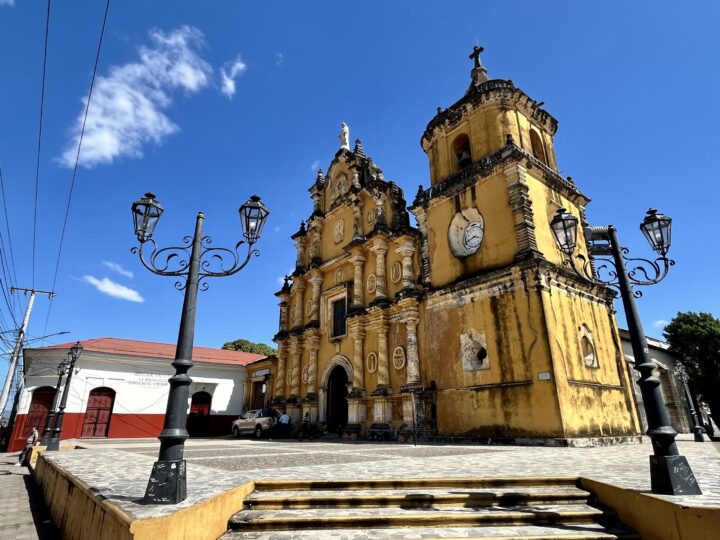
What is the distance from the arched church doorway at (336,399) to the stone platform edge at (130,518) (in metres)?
14.6

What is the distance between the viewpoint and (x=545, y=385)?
38.1 ft

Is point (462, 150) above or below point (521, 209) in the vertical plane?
above

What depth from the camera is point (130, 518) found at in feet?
10.7

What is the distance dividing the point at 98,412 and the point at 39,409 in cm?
284

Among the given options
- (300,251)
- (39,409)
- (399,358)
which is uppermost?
(300,251)

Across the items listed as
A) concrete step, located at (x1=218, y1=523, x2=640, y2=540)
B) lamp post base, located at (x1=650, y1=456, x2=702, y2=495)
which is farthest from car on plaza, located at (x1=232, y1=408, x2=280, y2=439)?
lamp post base, located at (x1=650, y1=456, x2=702, y2=495)

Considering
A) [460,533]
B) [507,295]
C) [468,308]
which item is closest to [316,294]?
[468,308]

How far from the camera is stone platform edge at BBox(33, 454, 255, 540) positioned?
323cm

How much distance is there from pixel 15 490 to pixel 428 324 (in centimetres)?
1309

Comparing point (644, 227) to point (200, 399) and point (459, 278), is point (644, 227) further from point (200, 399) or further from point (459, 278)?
point (200, 399)

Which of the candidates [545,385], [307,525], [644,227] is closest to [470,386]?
[545,385]

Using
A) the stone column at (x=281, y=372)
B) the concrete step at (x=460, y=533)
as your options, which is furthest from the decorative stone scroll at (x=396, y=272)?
the concrete step at (x=460, y=533)

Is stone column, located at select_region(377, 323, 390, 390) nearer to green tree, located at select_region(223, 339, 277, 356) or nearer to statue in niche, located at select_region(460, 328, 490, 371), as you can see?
statue in niche, located at select_region(460, 328, 490, 371)

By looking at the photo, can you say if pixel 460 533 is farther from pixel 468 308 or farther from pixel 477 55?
pixel 477 55
